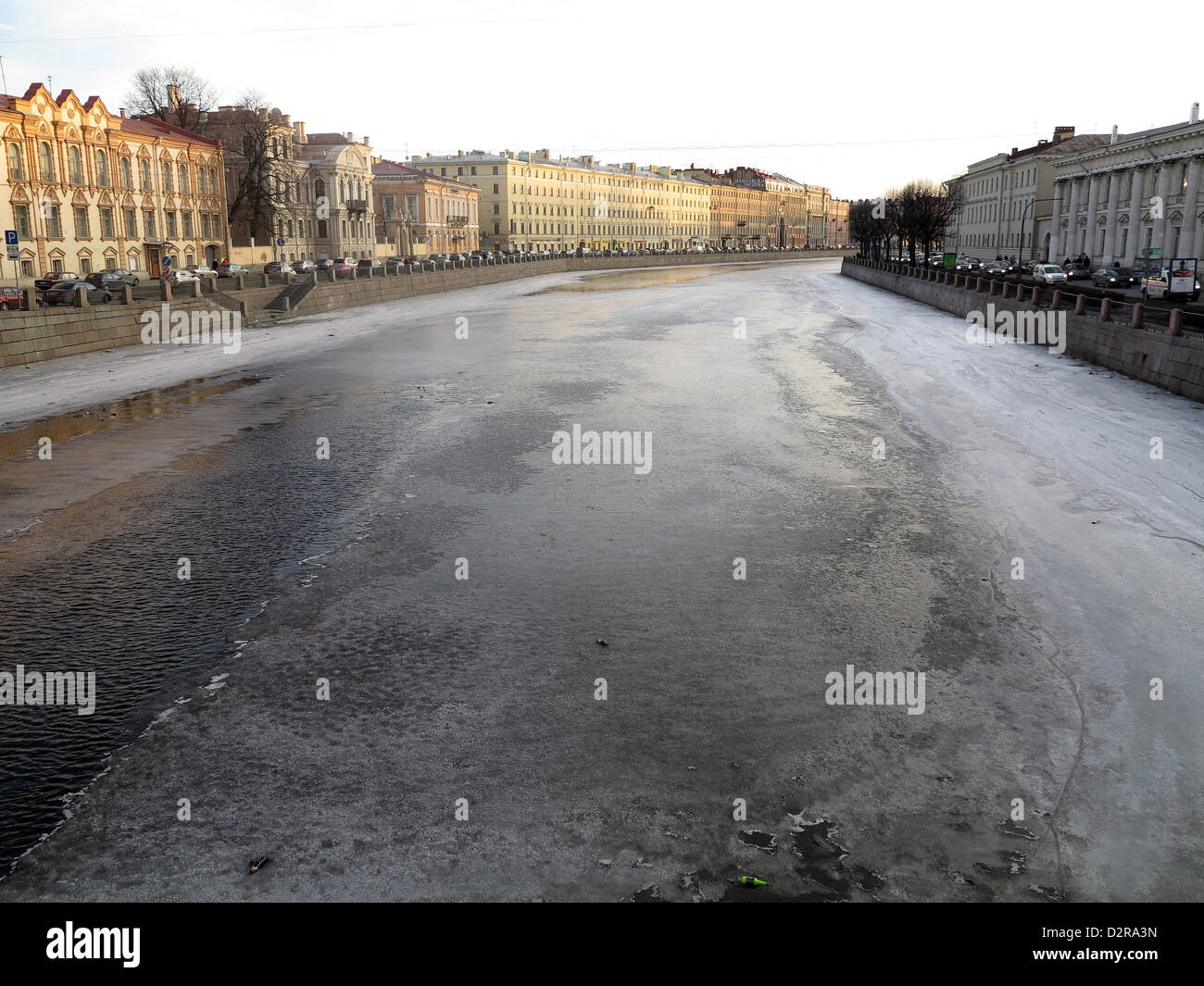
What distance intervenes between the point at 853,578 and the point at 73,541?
23.0ft

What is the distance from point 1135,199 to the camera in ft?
243

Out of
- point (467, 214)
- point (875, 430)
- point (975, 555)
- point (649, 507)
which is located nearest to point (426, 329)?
point (875, 430)

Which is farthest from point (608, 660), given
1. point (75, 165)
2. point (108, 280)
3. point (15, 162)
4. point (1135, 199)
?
point (1135, 199)

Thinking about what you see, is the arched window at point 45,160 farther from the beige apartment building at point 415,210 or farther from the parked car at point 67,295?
the beige apartment building at point 415,210

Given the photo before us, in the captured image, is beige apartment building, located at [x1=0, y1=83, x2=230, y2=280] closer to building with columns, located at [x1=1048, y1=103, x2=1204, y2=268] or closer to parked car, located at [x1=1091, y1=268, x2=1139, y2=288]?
parked car, located at [x1=1091, y1=268, x2=1139, y2=288]

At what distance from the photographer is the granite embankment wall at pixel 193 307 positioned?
24125 mm

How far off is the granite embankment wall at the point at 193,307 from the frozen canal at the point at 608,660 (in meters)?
Result: 11.3

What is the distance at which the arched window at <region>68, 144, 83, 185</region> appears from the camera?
163 feet

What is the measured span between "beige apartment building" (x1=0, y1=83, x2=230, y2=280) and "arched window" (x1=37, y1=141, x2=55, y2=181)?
4cm

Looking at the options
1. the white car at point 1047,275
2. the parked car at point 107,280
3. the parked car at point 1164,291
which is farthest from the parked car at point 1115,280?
the parked car at point 107,280

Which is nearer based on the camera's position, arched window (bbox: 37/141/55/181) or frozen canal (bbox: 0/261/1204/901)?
frozen canal (bbox: 0/261/1204/901)

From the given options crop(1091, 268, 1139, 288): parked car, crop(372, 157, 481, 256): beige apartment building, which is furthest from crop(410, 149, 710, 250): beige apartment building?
crop(1091, 268, 1139, 288): parked car
